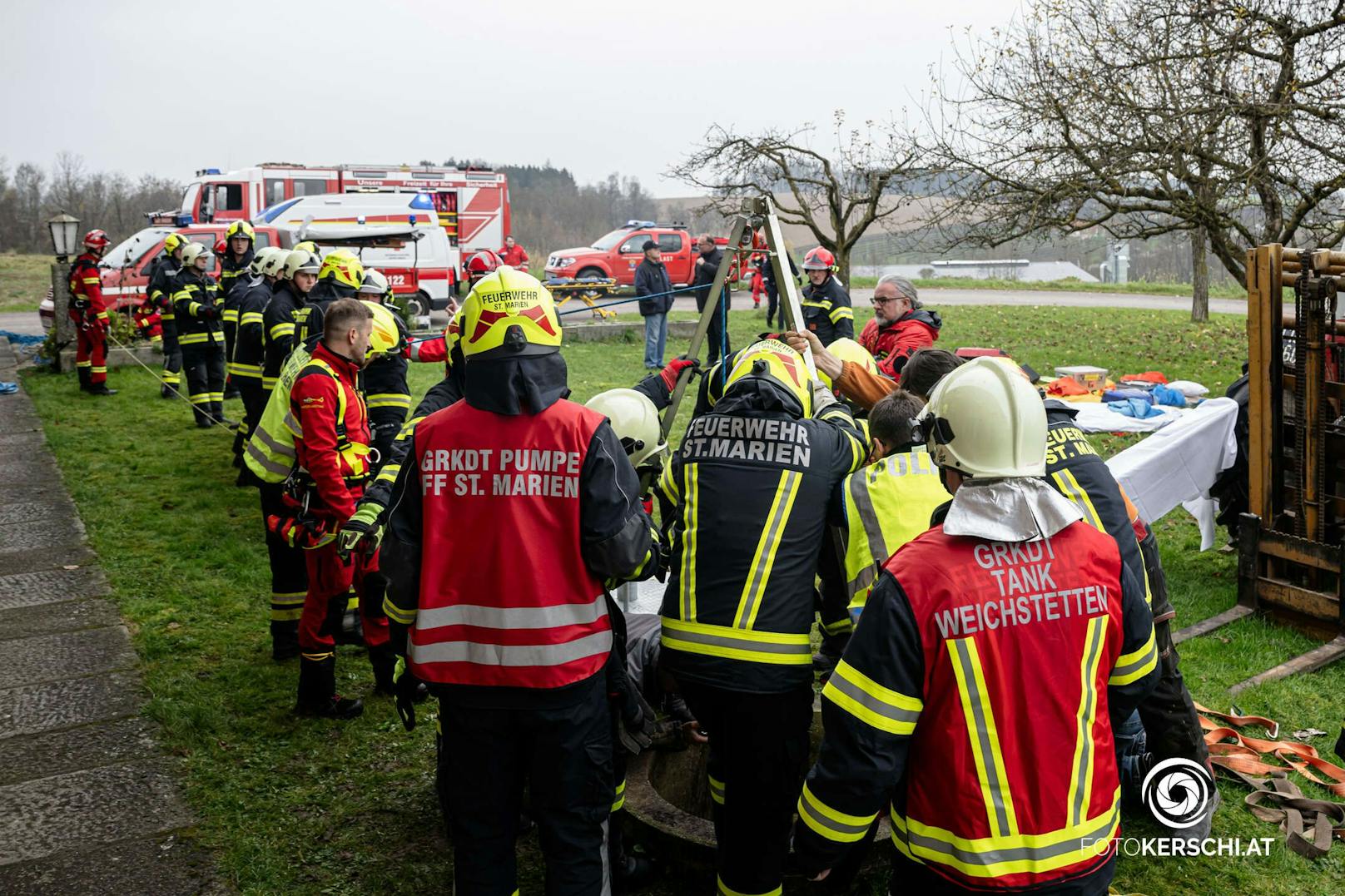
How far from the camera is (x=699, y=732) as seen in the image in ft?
15.2

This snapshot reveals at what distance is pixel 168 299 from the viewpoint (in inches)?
501

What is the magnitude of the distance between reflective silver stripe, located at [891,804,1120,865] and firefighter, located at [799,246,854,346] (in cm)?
834

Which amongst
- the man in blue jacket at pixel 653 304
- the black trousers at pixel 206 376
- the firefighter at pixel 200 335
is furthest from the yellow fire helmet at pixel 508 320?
the man in blue jacket at pixel 653 304

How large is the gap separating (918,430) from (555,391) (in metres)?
1.08

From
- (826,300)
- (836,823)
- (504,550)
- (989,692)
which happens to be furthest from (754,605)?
(826,300)

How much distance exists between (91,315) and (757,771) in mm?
12643

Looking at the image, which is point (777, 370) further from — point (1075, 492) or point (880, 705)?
point (880, 705)

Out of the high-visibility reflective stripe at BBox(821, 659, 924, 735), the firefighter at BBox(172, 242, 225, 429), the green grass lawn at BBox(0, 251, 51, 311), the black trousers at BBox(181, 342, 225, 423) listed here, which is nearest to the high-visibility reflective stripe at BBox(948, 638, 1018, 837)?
the high-visibility reflective stripe at BBox(821, 659, 924, 735)

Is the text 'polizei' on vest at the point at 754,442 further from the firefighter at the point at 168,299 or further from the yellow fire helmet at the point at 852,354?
the firefighter at the point at 168,299

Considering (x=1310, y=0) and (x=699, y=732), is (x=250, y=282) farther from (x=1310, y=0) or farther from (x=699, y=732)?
(x=1310, y=0)

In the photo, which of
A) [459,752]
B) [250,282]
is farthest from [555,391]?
[250,282]

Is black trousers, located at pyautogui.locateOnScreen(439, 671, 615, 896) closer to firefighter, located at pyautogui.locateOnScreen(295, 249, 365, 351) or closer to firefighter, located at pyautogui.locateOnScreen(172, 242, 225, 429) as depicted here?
firefighter, located at pyautogui.locateOnScreen(295, 249, 365, 351)

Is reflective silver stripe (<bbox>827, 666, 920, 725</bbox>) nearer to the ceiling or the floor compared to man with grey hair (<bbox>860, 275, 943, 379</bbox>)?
nearer to the floor

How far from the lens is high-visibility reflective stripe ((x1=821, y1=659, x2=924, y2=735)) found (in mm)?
2205
